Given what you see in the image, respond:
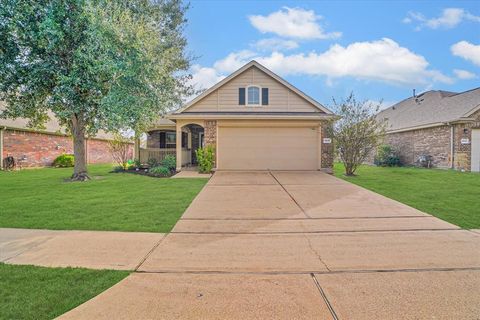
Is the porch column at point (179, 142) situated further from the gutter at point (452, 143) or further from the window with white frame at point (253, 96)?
the gutter at point (452, 143)

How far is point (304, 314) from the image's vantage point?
267cm

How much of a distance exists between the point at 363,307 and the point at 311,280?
2.25 feet

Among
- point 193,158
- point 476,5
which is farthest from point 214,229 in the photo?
point 476,5

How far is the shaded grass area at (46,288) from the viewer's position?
8.84ft

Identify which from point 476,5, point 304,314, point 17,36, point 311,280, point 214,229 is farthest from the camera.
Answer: point 476,5

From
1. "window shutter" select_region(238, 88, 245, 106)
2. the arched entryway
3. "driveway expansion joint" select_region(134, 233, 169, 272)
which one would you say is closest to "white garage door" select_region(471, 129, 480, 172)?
"window shutter" select_region(238, 88, 245, 106)

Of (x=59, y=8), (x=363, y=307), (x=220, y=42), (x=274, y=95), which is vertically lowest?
(x=363, y=307)

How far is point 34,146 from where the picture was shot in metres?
19.6

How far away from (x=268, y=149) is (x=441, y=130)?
1261cm

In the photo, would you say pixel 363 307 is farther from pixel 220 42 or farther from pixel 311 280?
pixel 220 42

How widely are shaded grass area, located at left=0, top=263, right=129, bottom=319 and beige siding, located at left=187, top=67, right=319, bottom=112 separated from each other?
41.6ft

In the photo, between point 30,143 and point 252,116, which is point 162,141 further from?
point 30,143

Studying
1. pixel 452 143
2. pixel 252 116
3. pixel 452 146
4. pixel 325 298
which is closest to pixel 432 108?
pixel 452 143

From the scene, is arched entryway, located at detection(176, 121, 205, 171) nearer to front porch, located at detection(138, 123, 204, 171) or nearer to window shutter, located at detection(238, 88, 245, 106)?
front porch, located at detection(138, 123, 204, 171)
